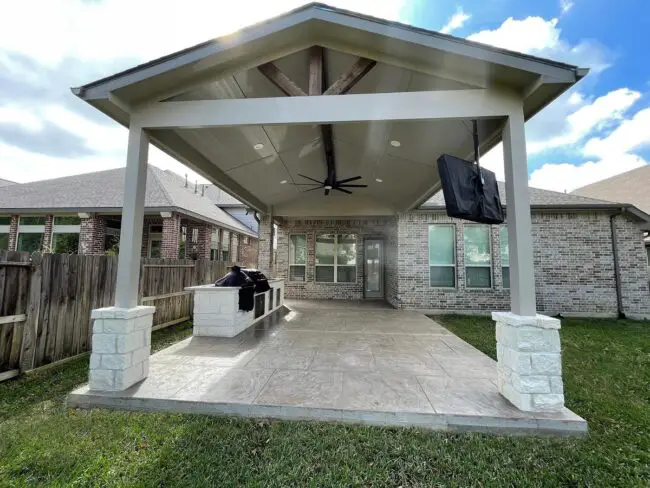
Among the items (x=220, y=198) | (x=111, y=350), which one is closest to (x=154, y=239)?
(x=220, y=198)

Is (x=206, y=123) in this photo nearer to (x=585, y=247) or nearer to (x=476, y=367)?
(x=476, y=367)

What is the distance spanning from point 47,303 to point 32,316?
0.74 ft

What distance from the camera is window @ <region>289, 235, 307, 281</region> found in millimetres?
10938

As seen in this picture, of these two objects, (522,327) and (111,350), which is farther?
(111,350)

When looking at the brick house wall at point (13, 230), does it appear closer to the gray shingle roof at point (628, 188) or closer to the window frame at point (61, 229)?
the window frame at point (61, 229)

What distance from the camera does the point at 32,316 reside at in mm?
3607

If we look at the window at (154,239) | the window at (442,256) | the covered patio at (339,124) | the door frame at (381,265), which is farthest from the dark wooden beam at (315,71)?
the window at (154,239)

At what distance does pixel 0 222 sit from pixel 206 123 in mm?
12879

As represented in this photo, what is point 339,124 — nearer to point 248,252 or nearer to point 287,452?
point 287,452

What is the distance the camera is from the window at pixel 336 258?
10797mm

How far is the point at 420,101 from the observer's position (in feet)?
9.87

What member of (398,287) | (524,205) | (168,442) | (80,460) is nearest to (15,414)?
(80,460)

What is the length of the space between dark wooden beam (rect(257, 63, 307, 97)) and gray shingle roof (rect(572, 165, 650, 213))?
59.5 feet

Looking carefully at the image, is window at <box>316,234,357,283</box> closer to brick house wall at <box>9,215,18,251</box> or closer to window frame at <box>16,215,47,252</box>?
window frame at <box>16,215,47,252</box>
